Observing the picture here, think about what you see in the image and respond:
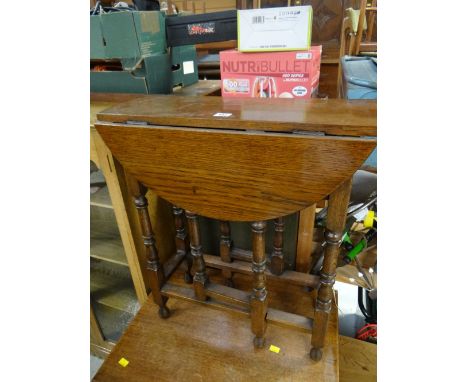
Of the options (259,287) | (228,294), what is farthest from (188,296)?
(259,287)

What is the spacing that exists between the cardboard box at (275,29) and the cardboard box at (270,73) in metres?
0.02

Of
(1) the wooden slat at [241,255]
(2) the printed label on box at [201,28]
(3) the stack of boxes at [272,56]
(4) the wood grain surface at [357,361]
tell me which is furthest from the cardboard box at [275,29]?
(4) the wood grain surface at [357,361]

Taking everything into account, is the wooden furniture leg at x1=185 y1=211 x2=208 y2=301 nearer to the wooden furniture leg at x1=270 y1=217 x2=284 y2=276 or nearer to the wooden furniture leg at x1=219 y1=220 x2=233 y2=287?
the wooden furniture leg at x1=219 y1=220 x2=233 y2=287

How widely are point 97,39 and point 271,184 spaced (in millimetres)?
872

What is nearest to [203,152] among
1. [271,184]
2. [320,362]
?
[271,184]

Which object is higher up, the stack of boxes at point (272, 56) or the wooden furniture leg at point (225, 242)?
the stack of boxes at point (272, 56)

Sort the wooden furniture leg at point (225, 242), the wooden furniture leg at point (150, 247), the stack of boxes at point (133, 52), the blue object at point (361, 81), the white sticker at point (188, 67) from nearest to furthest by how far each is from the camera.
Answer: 1. the wooden furniture leg at point (150, 247)
2. the stack of boxes at point (133, 52)
3. the wooden furniture leg at point (225, 242)
4. the white sticker at point (188, 67)
5. the blue object at point (361, 81)

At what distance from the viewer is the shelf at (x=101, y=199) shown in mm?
1202

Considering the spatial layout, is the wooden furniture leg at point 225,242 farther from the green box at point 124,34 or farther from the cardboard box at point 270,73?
the green box at point 124,34

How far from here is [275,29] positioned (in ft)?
2.68

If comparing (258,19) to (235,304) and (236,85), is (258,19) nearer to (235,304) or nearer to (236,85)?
(236,85)

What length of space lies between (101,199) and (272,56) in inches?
35.1

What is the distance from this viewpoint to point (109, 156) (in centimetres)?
94

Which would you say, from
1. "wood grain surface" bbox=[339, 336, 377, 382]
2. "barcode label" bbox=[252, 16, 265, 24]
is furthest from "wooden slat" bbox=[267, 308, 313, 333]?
"barcode label" bbox=[252, 16, 265, 24]
